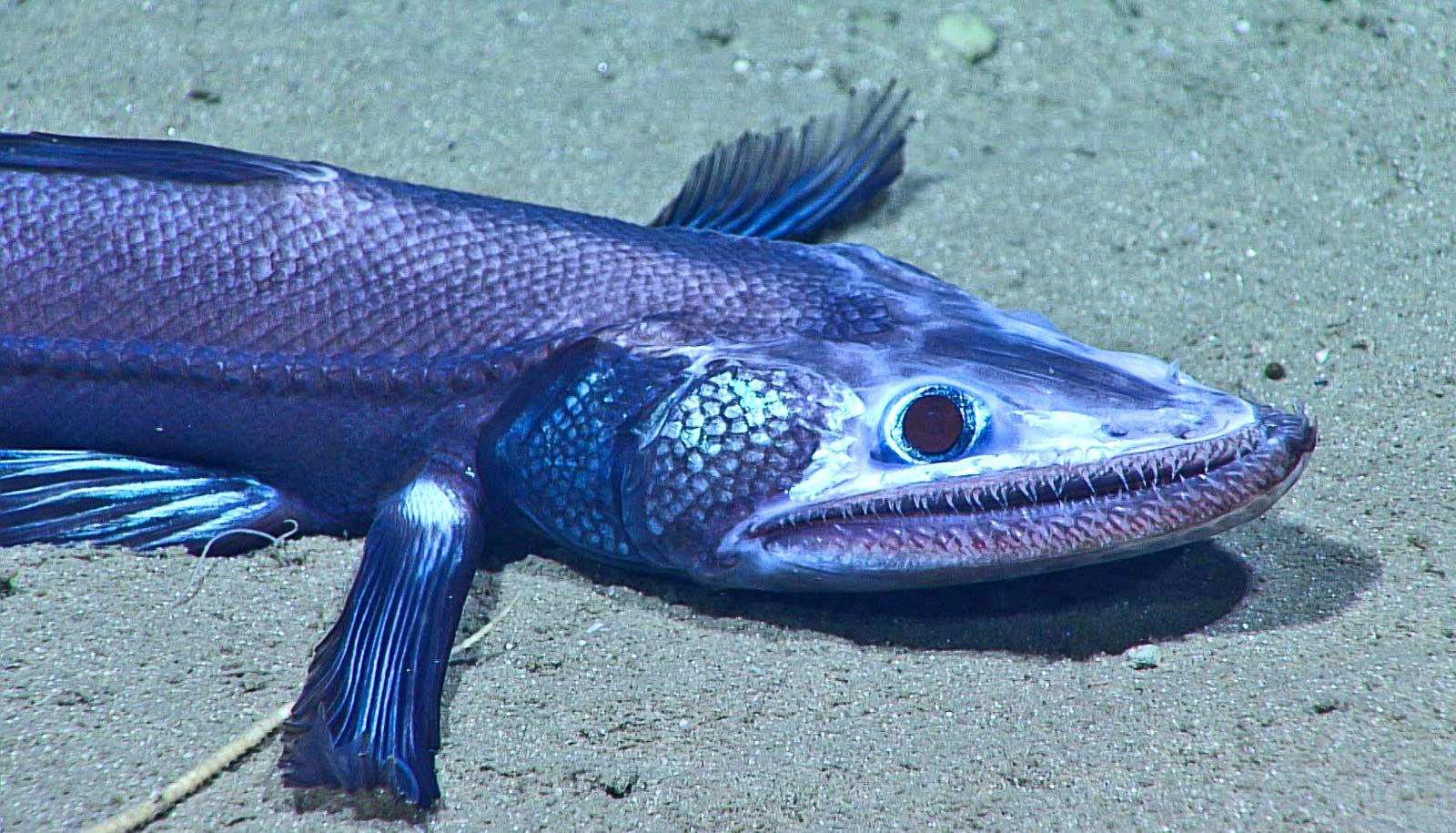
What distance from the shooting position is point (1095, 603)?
278 cm

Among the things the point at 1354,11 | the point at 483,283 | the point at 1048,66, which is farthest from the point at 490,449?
the point at 1354,11

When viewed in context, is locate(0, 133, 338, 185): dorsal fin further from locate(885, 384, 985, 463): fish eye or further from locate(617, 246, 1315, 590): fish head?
locate(885, 384, 985, 463): fish eye

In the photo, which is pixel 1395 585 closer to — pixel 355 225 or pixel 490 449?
pixel 490 449

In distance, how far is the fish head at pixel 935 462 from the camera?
2504mm

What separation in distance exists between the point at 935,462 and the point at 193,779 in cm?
154

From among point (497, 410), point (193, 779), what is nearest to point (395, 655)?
point (193, 779)

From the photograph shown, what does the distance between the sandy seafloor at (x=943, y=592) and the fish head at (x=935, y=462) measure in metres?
0.27

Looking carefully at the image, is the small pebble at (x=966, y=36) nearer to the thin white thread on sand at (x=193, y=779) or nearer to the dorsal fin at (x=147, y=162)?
the dorsal fin at (x=147, y=162)

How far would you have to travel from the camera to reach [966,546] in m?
A: 2.52

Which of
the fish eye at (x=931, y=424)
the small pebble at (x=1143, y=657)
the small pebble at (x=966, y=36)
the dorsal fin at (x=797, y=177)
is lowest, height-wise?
the small pebble at (x=1143, y=657)

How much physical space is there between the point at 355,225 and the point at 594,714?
1288 millimetres

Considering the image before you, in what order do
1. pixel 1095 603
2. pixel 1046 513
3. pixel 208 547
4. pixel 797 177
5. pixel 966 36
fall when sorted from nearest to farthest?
pixel 1046 513 → pixel 1095 603 → pixel 208 547 → pixel 797 177 → pixel 966 36

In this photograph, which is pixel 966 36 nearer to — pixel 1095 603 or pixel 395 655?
pixel 1095 603

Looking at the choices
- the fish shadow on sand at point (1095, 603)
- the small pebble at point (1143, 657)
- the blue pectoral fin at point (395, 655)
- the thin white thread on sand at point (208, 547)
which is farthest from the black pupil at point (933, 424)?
the thin white thread on sand at point (208, 547)
